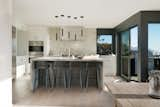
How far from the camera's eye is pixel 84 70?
7285 mm

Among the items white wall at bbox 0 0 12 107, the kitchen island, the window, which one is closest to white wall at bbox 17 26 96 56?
the window

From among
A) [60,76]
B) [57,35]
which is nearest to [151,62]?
[60,76]

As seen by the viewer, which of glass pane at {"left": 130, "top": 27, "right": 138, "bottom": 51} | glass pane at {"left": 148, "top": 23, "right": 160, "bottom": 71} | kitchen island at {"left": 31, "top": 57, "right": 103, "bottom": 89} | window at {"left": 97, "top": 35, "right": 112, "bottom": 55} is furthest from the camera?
window at {"left": 97, "top": 35, "right": 112, "bottom": 55}

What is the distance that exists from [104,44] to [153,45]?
4.82 meters

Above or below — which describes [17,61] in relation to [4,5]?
below

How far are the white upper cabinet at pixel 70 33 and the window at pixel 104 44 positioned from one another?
1103 mm

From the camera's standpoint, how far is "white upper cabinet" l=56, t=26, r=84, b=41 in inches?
401

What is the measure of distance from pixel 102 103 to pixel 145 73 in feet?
6.09

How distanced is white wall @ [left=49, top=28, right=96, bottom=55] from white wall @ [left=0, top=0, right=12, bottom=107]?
6746 millimetres

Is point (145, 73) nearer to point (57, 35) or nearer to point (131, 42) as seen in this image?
point (131, 42)

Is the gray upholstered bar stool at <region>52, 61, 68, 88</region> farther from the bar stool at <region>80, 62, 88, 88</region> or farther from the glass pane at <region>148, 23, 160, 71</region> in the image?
the glass pane at <region>148, 23, 160, 71</region>

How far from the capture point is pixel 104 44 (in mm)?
10992

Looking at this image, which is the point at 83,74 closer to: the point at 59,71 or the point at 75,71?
the point at 75,71

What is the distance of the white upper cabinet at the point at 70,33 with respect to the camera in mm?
10188
